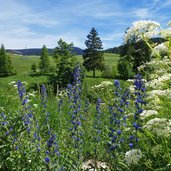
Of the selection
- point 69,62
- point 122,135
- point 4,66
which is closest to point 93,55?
point 69,62

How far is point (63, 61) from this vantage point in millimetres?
63344

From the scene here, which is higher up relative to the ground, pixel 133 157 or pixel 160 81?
pixel 160 81

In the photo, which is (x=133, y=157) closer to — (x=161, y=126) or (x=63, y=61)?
(x=161, y=126)

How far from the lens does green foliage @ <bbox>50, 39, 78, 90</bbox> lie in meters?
60.8

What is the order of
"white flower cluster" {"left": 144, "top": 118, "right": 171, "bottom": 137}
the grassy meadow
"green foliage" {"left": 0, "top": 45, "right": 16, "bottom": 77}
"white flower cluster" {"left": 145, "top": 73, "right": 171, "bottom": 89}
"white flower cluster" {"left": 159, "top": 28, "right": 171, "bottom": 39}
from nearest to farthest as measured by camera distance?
"white flower cluster" {"left": 144, "top": 118, "right": 171, "bottom": 137}, the grassy meadow, "white flower cluster" {"left": 159, "top": 28, "right": 171, "bottom": 39}, "white flower cluster" {"left": 145, "top": 73, "right": 171, "bottom": 89}, "green foliage" {"left": 0, "top": 45, "right": 16, "bottom": 77}

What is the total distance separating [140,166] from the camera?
4.25m

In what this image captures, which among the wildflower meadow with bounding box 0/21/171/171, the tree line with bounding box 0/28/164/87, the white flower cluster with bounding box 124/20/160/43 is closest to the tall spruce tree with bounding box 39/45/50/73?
the tree line with bounding box 0/28/164/87

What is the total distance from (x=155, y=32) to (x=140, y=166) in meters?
1.57

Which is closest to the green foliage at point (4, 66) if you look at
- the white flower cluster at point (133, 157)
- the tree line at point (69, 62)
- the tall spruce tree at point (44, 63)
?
the tree line at point (69, 62)

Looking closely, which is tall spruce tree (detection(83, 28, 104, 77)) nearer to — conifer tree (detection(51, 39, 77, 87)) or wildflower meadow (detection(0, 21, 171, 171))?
conifer tree (detection(51, 39, 77, 87))

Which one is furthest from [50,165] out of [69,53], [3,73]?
[3,73]

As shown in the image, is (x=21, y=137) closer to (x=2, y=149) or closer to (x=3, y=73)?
(x=2, y=149)

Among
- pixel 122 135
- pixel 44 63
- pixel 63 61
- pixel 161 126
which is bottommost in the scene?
pixel 44 63

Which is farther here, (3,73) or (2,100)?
(3,73)
